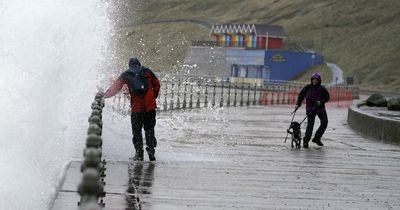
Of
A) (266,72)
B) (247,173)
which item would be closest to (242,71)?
(266,72)

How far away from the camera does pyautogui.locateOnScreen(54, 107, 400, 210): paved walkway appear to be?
11.6 meters

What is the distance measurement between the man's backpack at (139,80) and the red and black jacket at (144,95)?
0.06 metres

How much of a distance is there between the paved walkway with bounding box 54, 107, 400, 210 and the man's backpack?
1126 mm

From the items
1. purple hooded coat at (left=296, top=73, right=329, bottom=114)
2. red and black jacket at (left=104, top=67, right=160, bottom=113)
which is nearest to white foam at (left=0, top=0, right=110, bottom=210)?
red and black jacket at (left=104, top=67, right=160, bottom=113)

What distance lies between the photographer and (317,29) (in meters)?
125

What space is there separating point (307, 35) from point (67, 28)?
109 meters

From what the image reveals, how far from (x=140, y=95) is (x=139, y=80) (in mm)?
279

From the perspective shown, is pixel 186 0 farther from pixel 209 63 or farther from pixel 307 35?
pixel 209 63

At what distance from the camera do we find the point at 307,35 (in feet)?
407

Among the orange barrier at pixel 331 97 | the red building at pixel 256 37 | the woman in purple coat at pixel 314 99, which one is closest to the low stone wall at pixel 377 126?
the woman in purple coat at pixel 314 99

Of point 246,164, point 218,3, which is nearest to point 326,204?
point 246,164

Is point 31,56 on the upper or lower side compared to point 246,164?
upper

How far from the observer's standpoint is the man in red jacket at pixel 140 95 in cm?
1528

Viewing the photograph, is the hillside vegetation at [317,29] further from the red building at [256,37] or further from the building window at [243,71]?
the building window at [243,71]
